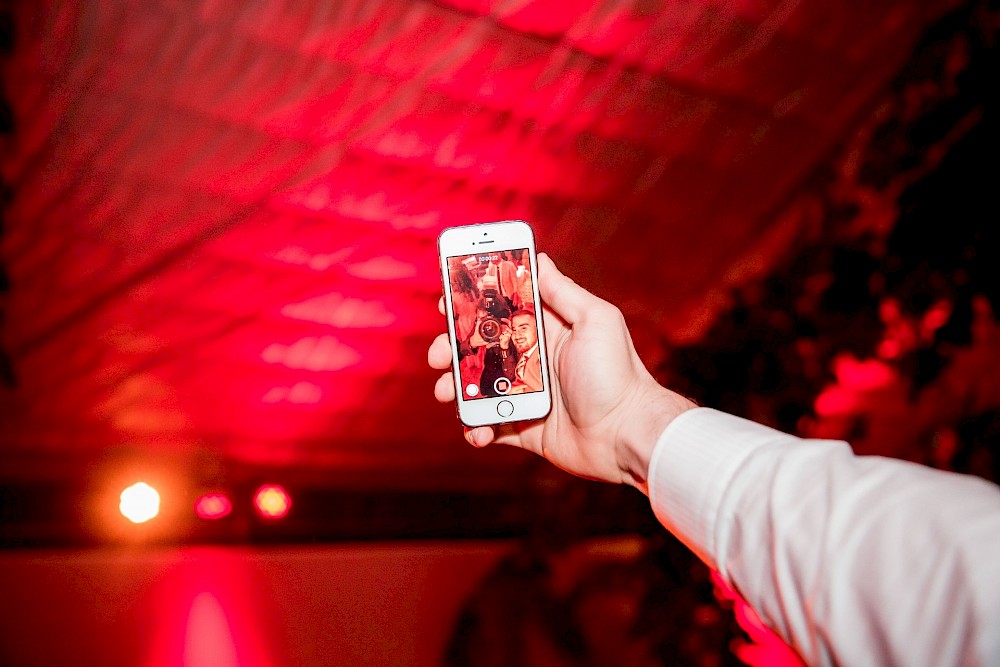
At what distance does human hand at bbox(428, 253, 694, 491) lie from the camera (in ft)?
2.97

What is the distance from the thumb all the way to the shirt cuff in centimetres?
24

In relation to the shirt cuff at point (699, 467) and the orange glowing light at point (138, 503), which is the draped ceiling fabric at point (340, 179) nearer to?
the orange glowing light at point (138, 503)

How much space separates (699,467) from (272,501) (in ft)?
4.60

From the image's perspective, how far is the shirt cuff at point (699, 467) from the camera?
0.69 meters

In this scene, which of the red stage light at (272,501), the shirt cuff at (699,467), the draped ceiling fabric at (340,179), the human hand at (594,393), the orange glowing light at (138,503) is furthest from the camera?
the red stage light at (272,501)

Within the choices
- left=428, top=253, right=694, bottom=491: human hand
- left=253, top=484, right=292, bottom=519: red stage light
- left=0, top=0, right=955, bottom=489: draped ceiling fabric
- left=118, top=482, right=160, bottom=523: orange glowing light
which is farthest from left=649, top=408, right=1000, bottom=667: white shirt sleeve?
left=118, top=482, right=160, bottom=523: orange glowing light

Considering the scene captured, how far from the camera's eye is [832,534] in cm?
57

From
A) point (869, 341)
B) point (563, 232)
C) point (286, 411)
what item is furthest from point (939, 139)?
point (286, 411)

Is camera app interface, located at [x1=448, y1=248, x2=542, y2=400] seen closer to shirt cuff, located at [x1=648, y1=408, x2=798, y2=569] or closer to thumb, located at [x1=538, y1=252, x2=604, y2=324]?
thumb, located at [x1=538, y1=252, x2=604, y2=324]

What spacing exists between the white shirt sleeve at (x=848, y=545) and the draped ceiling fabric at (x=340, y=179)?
0.91m

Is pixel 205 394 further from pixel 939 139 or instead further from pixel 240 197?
pixel 939 139

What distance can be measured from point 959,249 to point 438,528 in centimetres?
157

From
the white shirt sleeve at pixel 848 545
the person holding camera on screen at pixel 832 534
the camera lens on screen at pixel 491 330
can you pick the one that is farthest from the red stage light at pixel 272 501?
the white shirt sleeve at pixel 848 545

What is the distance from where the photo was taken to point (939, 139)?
1449 millimetres
